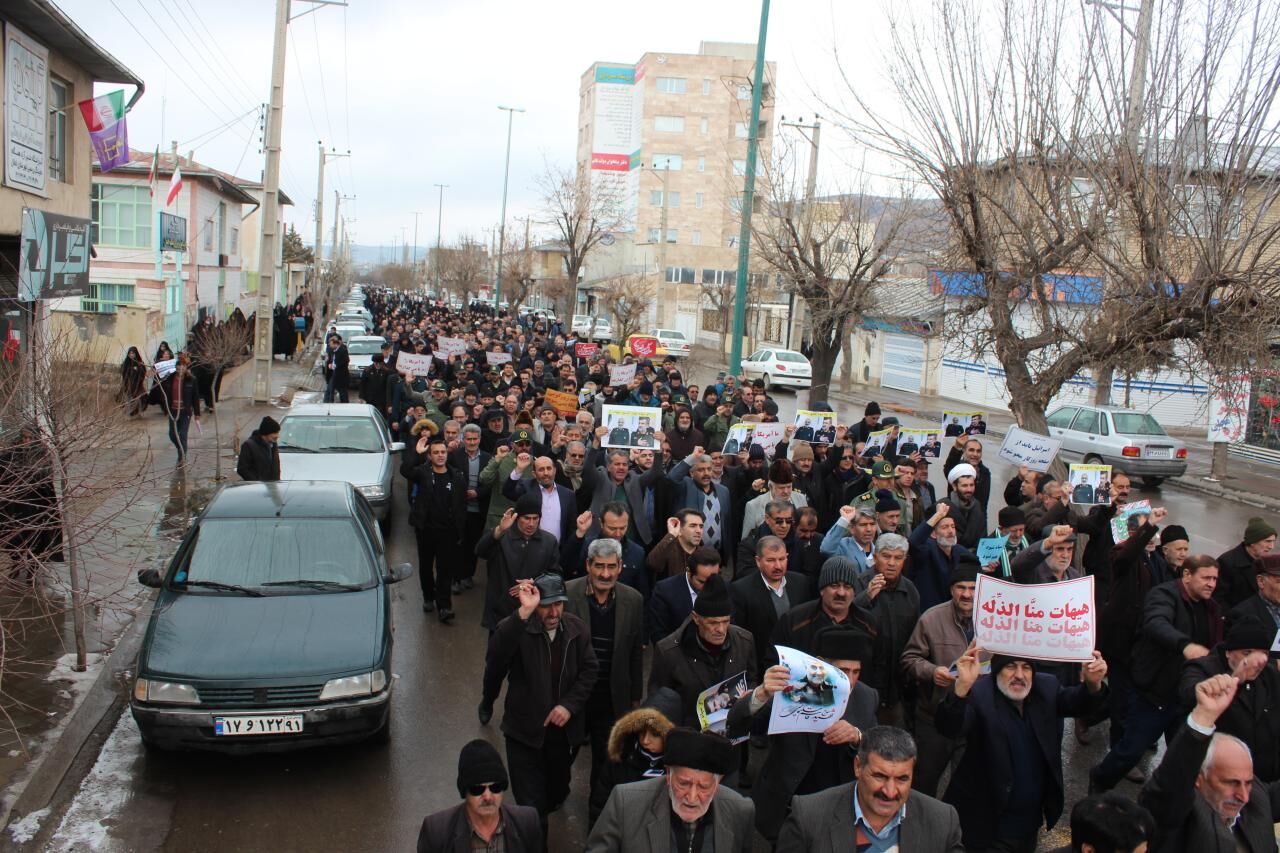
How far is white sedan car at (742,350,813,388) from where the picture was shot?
1487 inches

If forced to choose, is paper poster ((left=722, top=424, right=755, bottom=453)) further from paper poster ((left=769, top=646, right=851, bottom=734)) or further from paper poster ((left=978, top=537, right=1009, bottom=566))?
paper poster ((left=769, top=646, right=851, bottom=734))

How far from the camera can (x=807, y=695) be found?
4.66 metres

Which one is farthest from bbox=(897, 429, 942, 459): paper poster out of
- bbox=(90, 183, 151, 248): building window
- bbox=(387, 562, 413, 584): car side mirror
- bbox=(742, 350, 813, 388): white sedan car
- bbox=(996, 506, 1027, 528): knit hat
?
bbox=(90, 183, 151, 248): building window

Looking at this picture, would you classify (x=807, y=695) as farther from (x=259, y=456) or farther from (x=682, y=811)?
(x=259, y=456)

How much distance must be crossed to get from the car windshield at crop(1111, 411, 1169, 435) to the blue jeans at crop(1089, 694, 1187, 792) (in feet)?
55.2

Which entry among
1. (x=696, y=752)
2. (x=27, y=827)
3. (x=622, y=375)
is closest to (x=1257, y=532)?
(x=696, y=752)

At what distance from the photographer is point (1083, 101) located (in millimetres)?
11156

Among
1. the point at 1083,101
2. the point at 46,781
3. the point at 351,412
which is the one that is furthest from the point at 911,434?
the point at 46,781

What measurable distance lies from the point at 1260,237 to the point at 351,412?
1042 cm

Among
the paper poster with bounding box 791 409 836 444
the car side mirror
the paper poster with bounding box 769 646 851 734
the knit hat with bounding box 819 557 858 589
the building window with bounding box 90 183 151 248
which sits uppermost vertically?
the building window with bounding box 90 183 151 248

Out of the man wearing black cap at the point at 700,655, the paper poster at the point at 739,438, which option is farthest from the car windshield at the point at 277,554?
the paper poster at the point at 739,438

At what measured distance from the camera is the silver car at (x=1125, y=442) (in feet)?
70.6

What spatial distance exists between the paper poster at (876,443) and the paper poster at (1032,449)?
4.86 ft

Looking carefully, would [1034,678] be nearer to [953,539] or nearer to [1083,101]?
[953,539]
